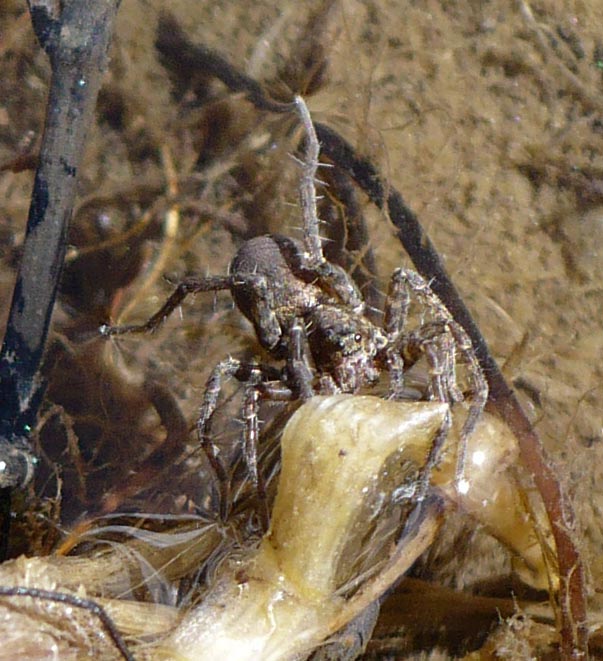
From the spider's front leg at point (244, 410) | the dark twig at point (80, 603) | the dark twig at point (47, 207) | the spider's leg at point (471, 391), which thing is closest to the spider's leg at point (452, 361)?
the spider's leg at point (471, 391)

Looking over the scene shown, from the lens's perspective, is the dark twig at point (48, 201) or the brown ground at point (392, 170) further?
the brown ground at point (392, 170)

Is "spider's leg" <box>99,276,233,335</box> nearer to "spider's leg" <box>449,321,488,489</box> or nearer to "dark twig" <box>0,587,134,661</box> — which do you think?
"spider's leg" <box>449,321,488,489</box>

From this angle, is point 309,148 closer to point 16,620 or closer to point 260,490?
point 260,490

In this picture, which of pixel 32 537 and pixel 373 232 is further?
pixel 373 232

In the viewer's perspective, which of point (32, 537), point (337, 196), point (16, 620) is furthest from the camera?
point (337, 196)

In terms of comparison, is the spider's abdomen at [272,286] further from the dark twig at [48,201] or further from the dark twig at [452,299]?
the dark twig at [48,201]

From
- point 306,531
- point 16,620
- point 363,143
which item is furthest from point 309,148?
point 16,620

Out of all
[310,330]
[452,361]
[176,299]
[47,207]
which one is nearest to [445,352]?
[452,361]
